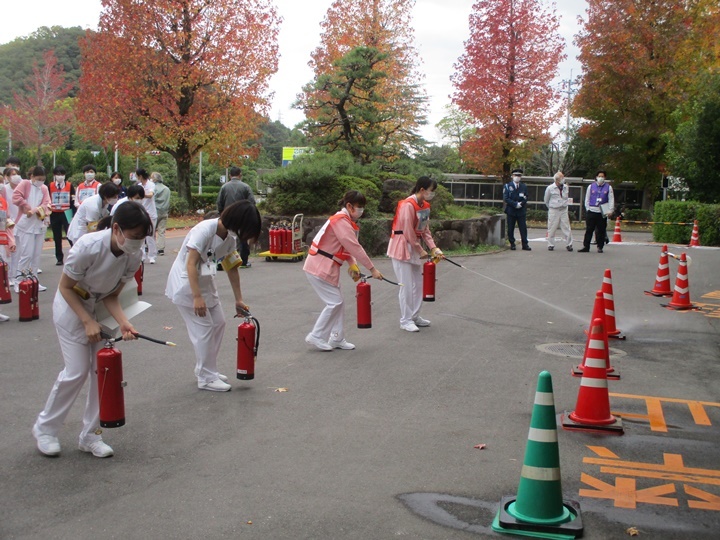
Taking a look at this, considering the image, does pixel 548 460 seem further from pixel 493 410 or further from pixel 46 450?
pixel 46 450

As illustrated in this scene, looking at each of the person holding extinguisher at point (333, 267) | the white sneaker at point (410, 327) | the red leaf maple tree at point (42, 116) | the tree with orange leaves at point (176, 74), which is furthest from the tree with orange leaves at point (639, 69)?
the red leaf maple tree at point (42, 116)

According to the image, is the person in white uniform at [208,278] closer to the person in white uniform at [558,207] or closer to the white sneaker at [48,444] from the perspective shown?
the white sneaker at [48,444]

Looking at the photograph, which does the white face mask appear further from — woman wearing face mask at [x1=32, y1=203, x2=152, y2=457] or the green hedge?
the green hedge

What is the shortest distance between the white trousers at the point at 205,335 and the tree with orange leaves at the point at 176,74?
28.4 m

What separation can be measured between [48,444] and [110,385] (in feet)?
2.17

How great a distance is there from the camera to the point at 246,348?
7293mm

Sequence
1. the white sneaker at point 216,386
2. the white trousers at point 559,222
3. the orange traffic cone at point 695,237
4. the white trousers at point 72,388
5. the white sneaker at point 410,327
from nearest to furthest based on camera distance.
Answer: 1. the white trousers at point 72,388
2. the white sneaker at point 216,386
3. the white sneaker at point 410,327
4. the white trousers at point 559,222
5. the orange traffic cone at point 695,237

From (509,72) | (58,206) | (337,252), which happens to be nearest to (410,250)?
(337,252)

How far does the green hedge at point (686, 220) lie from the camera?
2388 centimetres

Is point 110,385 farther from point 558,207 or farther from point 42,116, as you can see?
point 42,116

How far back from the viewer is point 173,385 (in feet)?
24.7

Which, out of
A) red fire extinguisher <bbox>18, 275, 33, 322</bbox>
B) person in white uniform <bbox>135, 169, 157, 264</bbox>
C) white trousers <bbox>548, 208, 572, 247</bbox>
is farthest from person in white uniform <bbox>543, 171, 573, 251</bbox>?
red fire extinguisher <bbox>18, 275, 33, 322</bbox>

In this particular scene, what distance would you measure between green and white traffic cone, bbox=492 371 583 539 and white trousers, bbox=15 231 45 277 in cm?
1020

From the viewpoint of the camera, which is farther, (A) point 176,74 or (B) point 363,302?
(A) point 176,74
